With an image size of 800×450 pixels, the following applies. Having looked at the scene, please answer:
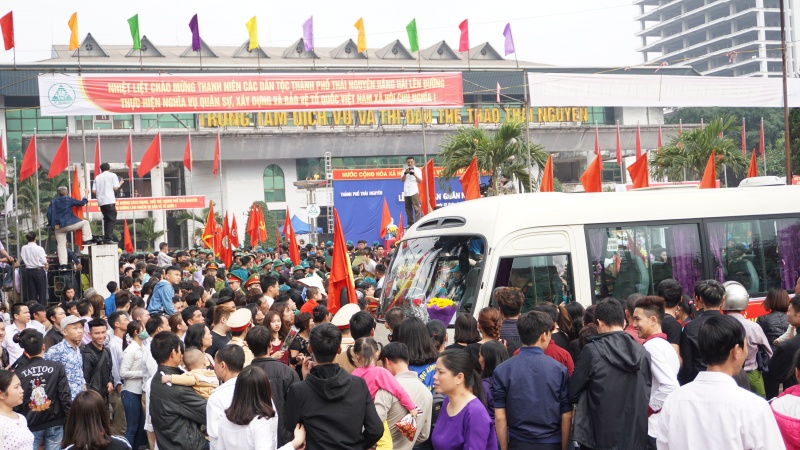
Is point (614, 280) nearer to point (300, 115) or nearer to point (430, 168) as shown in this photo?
point (430, 168)

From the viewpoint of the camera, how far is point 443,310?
33.2ft

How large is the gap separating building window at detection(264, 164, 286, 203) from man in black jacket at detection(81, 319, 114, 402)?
56805mm

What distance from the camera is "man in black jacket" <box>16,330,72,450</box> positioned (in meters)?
7.99

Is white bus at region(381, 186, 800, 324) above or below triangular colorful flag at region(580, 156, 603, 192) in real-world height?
below

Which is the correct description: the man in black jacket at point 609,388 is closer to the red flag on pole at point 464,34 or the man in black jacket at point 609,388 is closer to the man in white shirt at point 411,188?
the man in white shirt at point 411,188

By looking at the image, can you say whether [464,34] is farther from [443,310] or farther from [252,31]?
[443,310]

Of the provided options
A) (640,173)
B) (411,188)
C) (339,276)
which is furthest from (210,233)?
(339,276)

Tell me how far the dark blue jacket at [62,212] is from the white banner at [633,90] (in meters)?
10.5

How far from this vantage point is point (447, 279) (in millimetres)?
10469

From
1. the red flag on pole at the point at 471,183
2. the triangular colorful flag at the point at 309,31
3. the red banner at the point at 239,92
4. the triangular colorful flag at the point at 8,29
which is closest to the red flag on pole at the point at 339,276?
the red flag on pole at the point at 471,183

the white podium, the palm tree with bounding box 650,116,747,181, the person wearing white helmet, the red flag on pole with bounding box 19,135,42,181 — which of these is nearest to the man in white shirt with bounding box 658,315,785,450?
the person wearing white helmet

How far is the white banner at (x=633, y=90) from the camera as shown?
22547mm

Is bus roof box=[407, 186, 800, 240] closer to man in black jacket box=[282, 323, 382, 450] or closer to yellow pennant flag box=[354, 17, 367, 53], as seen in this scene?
man in black jacket box=[282, 323, 382, 450]

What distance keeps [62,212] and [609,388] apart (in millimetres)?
13806
